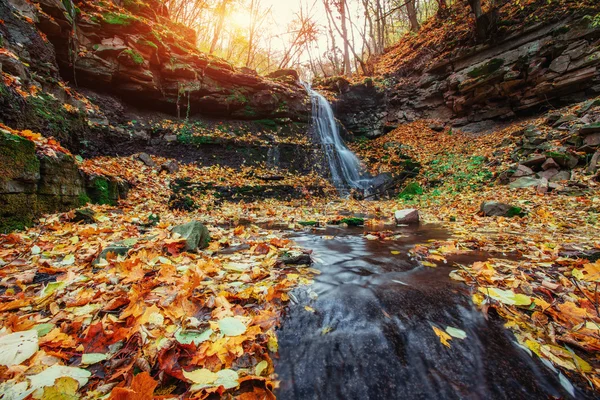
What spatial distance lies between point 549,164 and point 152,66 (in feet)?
47.9

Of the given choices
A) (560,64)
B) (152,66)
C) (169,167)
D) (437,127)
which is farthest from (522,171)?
(152,66)

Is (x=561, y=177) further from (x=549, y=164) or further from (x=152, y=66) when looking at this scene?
(x=152, y=66)

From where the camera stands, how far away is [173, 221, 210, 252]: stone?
2.93 m

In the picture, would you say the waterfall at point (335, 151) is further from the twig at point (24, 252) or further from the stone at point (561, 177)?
the twig at point (24, 252)

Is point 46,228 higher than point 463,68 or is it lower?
lower

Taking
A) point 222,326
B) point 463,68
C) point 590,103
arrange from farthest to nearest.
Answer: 1. point 463,68
2. point 590,103
3. point 222,326

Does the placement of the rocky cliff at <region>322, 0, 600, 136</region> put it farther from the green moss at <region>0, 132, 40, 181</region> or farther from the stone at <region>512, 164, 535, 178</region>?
the green moss at <region>0, 132, 40, 181</region>

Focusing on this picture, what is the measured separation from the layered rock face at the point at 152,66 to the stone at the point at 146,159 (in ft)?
10.4

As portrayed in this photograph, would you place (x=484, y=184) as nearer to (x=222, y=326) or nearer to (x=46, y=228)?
(x=222, y=326)

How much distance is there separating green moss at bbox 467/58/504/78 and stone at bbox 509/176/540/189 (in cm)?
706

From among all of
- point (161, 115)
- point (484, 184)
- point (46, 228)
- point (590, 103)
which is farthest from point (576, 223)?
point (161, 115)

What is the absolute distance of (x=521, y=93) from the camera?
10.4m

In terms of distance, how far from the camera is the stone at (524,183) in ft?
21.5

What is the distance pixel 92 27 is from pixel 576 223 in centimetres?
1449
